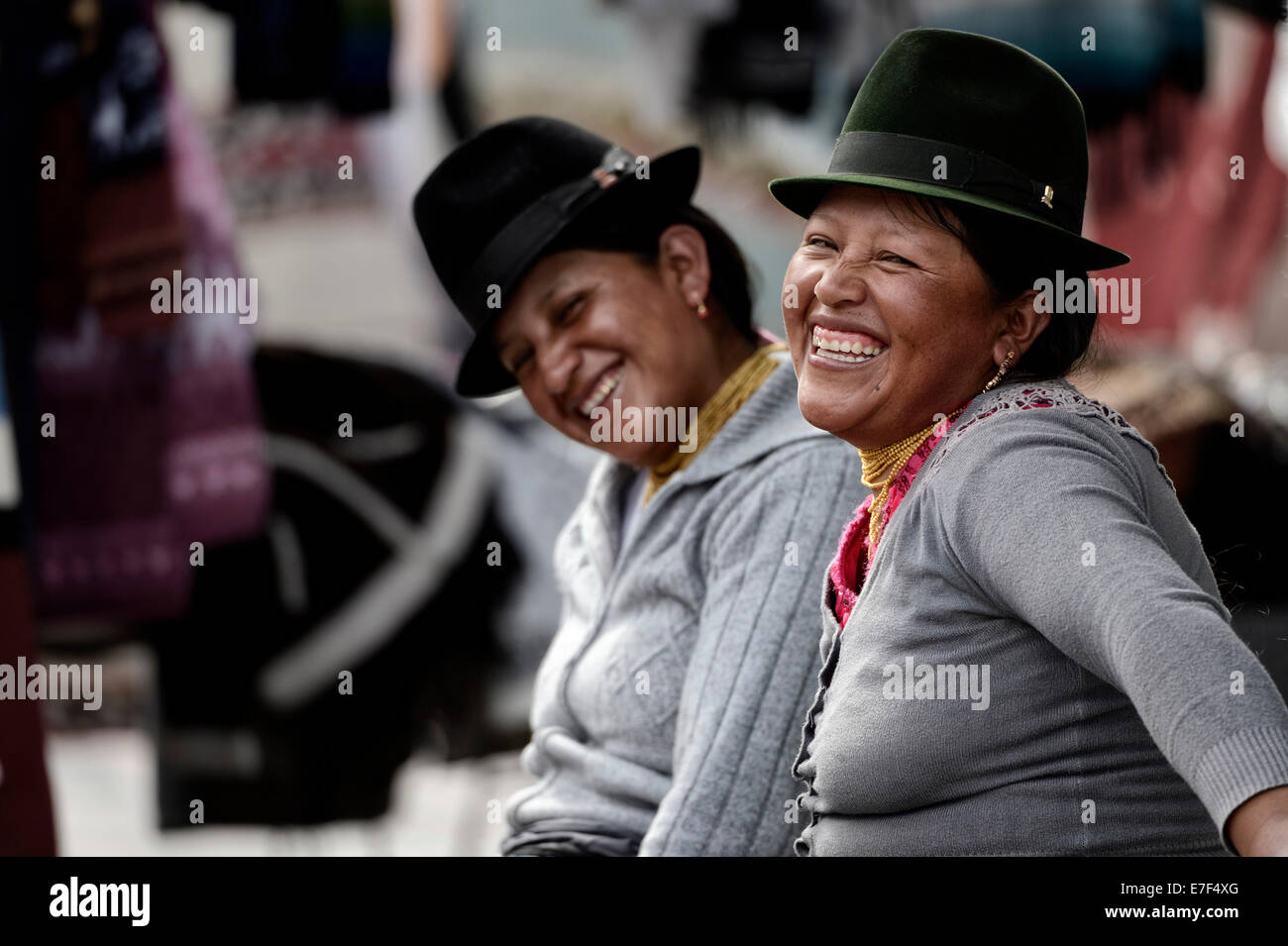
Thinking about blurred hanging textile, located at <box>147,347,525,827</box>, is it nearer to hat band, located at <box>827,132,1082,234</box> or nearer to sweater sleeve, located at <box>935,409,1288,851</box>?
hat band, located at <box>827,132,1082,234</box>

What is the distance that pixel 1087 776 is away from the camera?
4.22ft

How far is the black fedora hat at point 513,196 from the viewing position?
81.4 inches

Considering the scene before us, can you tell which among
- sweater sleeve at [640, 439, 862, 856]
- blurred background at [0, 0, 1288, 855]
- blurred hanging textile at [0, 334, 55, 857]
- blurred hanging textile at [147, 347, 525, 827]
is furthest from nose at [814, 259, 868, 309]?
blurred hanging textile at [147, 347, 525, 827]

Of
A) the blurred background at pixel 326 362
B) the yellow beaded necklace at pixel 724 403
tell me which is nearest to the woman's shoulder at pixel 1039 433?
the yellow beaded necklace at pixel 724 403

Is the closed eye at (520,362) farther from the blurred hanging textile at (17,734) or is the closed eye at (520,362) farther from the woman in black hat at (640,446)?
the blurred hanging textile at (17,734)

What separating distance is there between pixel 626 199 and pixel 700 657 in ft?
2.44

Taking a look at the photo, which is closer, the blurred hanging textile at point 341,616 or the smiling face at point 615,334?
the smiling face at point 615,334

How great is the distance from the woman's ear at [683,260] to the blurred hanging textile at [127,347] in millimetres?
2710

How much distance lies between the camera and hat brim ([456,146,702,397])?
2059 mm

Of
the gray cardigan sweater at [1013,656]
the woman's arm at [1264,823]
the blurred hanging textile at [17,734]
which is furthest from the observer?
the blurred hanging textile at [17,734]

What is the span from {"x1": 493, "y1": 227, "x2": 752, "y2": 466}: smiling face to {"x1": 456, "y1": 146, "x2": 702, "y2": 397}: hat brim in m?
0.05

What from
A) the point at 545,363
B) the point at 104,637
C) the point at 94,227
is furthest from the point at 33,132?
the point at 545,363

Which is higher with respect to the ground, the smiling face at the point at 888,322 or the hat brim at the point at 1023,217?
the hat brim at the point at 1023,217

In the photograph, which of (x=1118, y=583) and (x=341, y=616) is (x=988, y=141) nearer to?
(x=1118, y=583)
